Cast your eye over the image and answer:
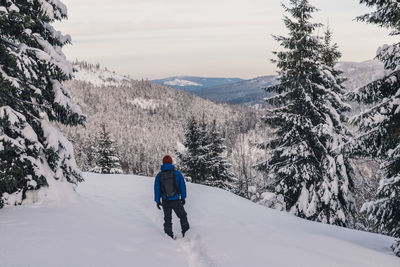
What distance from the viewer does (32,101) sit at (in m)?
9.30

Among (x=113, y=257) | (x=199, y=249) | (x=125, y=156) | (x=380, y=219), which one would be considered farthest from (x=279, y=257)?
(x=125, y=156)

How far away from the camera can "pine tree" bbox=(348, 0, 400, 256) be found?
719cm

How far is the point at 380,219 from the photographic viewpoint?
7949mm

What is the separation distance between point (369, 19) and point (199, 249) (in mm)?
7356

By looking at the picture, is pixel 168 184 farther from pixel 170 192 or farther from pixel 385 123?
pixel 385 123

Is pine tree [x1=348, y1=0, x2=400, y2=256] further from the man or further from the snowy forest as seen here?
the man

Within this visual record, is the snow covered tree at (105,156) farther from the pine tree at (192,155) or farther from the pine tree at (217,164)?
the pine tree at (217,164)

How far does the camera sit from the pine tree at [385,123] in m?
7.19

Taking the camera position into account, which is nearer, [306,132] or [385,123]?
[385,123]

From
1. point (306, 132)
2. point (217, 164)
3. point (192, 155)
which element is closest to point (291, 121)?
point (306, 132)

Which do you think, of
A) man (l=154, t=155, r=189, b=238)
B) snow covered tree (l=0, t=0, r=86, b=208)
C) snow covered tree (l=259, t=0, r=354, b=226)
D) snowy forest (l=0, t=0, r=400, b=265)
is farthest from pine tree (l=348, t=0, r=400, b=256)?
snow covered tree (l=0, t=0, r=86, b=208)

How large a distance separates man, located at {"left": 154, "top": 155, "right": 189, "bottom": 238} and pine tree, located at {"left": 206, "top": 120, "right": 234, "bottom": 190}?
1835cm

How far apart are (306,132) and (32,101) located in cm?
1236

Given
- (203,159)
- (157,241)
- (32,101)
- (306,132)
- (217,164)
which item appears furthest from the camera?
(217,164)
